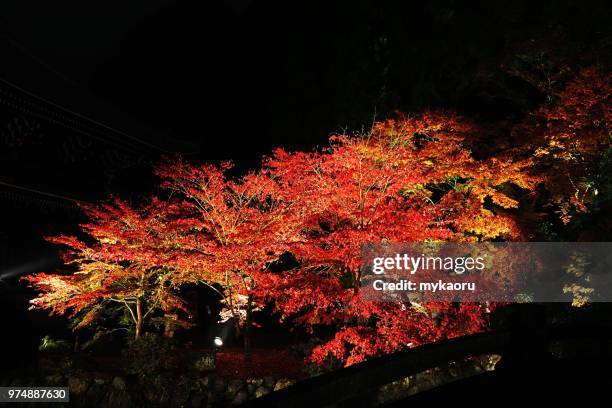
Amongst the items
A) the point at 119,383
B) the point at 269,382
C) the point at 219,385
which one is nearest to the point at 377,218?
the point at 269,382

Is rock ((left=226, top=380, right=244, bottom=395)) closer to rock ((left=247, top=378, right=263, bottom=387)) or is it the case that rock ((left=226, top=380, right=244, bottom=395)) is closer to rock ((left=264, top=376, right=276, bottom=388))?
rock ((left=247, top=378, right=263, bottom=387))

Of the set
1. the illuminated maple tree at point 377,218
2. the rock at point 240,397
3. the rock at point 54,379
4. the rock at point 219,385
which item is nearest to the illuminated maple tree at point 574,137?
the illuminated maple tree at point 377,218

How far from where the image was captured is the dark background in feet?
40.7

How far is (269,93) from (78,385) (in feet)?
69.1

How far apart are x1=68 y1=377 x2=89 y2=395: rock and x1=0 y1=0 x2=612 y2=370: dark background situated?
1158 mm

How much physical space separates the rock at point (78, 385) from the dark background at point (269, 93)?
1158 millimetres

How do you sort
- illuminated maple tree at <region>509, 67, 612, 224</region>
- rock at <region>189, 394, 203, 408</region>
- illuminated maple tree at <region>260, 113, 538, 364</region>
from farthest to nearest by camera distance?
1. illuminated maple tree at <region>509, 67, 612, 224</region>
2. rock at <region>189, 394, 203, 408</region>
3. illuminated maple tree at <region>260, 113, 538, 364</region>

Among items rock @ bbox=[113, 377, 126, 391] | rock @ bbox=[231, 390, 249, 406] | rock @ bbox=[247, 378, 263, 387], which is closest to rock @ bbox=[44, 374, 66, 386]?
rock @ bbox=[113, 377, 126, 391]

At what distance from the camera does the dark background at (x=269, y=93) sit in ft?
40.7

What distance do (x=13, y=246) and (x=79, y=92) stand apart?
472 cm

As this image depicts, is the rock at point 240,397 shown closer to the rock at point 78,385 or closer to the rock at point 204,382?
the rock at point 204,382

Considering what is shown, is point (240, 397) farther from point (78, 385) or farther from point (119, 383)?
point (78, 385)

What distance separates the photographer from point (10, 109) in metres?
11.8

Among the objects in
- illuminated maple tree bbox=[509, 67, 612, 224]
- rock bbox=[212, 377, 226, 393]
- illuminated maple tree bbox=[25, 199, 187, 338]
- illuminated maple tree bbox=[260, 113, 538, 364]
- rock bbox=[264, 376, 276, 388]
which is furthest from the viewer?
illuminated maple tree bbox=[25, 199, 187, 338]
